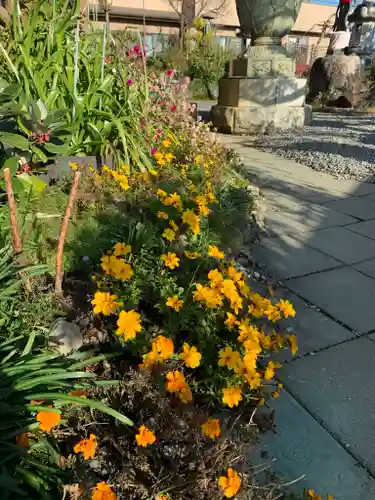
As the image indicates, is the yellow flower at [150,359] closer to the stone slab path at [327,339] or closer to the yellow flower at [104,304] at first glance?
the yellow flower at [104,304]

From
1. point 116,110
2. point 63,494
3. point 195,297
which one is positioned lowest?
point 63,494

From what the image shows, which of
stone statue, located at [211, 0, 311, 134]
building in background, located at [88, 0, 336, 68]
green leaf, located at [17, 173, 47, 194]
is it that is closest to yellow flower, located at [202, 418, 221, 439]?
green leaf, located at [17, 173, 47, 194]

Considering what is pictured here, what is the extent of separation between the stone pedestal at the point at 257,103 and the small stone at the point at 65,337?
6081 mm

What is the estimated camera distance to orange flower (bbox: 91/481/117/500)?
0.98m

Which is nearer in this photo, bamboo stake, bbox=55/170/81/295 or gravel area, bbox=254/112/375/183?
bamboo stake, bbox=55/170/81/295

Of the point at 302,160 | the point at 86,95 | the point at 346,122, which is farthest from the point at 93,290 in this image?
the point at 346,122

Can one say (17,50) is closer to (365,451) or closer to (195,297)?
(195,297)

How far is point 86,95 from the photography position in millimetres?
2730

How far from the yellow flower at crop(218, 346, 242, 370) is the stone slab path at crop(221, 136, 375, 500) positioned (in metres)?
0.34

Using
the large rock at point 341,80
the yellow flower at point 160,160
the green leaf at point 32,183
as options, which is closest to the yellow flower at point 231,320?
the green leaf at point 32,183

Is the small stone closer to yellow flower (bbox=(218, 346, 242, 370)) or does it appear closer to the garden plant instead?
the garden plant

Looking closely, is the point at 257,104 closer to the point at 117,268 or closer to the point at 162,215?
the point at 162,215

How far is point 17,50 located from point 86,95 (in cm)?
53

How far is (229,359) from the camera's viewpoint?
1.31 m
